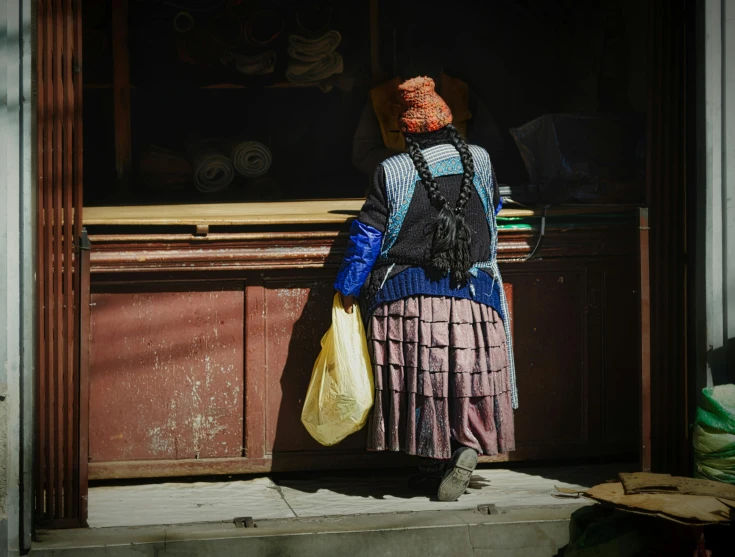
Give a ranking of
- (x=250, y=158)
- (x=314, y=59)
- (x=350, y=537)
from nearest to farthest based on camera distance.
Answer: (x=350, y=537) < (x=250, y=158) < (x=314, y=59)

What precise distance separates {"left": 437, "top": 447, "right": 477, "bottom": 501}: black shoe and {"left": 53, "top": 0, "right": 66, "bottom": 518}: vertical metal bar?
5.62ft

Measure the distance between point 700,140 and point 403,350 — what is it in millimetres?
1660

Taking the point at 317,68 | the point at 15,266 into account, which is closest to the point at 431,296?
the point at 15,266

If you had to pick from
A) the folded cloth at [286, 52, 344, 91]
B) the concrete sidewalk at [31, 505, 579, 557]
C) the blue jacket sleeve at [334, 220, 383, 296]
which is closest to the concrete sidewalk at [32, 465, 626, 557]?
the concrete sidewalk at [31, 505, 579, 557]

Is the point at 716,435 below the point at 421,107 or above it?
below

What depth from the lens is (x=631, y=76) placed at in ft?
21.8

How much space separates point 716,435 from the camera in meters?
4.46

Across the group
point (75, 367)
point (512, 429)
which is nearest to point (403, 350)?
point (512, 429)

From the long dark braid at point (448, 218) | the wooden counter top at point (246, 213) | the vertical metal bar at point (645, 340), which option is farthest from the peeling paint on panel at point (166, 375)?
the vertical metal bar at point (645, 340)

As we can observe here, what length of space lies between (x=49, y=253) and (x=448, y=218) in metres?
1.77

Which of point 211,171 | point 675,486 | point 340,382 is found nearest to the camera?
point 675,486

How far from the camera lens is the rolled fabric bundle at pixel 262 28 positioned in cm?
721

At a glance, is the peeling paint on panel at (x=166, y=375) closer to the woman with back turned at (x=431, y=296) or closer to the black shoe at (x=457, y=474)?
the woman with back turned at (x=431, y=296)

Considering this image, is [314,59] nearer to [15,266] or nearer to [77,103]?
[77,103]
